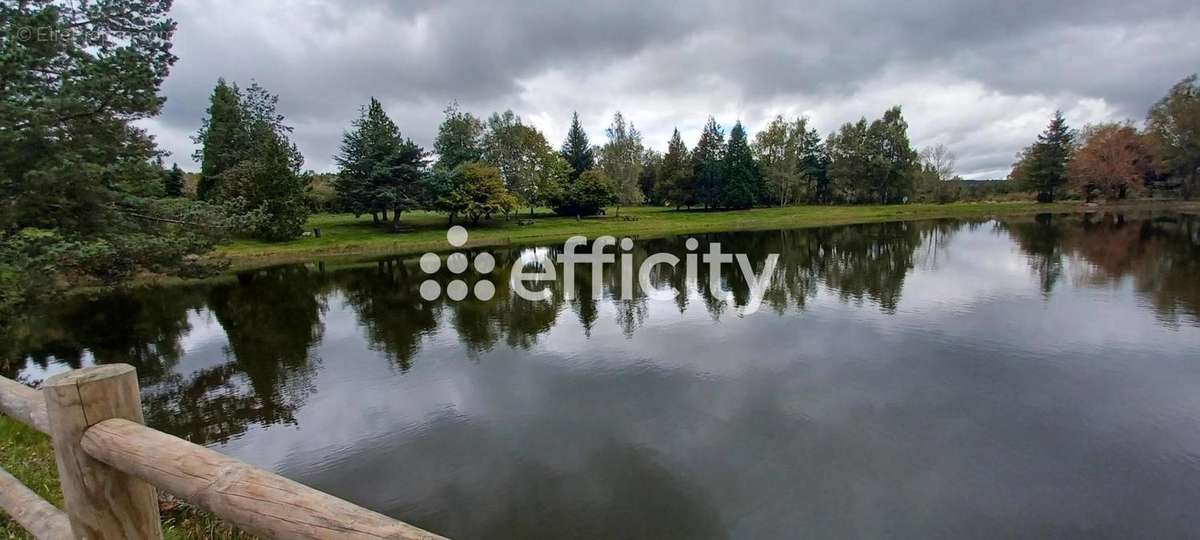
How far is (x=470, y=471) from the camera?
7.57m

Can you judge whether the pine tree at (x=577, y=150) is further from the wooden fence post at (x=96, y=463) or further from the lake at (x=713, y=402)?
the wooden fence post at (x=96, y=463)

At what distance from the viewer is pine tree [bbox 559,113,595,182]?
2589 inches

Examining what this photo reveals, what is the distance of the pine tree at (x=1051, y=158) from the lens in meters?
68.9

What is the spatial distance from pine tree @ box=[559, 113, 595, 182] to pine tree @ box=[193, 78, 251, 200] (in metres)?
33.1

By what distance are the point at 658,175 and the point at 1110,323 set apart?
59.9 metres

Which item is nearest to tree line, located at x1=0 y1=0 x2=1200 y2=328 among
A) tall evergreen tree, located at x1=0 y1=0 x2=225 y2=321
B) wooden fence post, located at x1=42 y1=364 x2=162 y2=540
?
tall evergreen tree, located at x1=0 y1=0 x2=225 y2=321

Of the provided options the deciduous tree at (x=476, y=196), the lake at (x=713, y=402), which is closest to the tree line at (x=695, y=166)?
the deciduous tree at (x=476, y=196)

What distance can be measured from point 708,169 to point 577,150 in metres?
16.3

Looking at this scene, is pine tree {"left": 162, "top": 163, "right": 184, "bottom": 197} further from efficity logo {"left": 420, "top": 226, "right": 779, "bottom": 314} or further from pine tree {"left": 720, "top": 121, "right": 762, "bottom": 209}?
pine tree {"left": 720, "top": 121, "right": 762, "bottom": 209}

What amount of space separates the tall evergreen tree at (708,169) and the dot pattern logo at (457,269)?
31779 millimetres

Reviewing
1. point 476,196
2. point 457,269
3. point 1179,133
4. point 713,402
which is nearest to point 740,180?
point 476,196

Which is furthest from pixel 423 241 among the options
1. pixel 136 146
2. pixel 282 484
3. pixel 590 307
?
pixel 282 484

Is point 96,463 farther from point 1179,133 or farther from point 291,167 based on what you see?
point 1179,133

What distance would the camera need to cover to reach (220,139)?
1935 inches
